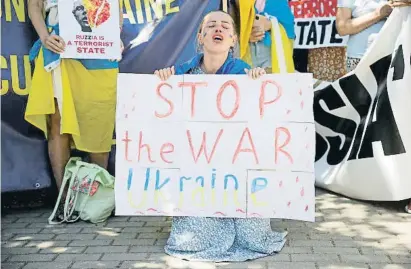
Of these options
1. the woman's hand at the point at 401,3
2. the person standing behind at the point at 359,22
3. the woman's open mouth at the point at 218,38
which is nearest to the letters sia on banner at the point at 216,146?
the woman's open mouth at the point at 218,38

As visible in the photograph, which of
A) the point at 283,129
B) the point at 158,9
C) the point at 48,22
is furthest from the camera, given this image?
the point at 158,9

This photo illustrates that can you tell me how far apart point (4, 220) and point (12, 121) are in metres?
0.72

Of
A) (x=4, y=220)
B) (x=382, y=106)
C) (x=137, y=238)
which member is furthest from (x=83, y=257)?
(x=382, y=106)

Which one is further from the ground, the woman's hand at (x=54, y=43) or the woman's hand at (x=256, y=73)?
the woman's hand at (x=54, y=43)

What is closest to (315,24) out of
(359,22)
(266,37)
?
Result: (359,22)

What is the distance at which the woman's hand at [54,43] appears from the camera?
396cm

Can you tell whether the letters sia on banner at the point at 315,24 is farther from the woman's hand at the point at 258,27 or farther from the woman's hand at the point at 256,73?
the woman's hand at the point at 256,73

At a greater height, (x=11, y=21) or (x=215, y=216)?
(x=11, y=21)

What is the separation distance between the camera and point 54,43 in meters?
3.96

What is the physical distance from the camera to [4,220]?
4199mm

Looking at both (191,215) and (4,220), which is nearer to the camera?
(191,215)

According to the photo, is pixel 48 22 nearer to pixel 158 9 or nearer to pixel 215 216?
pixel 158 9

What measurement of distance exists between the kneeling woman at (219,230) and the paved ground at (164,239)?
0.08m

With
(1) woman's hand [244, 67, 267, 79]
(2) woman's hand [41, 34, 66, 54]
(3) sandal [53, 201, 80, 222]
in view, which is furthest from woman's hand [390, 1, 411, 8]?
(3) sandal [53, 201, 80, 222]
